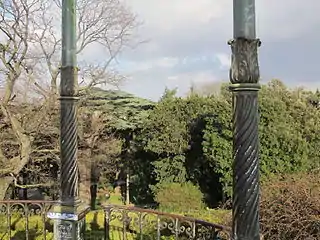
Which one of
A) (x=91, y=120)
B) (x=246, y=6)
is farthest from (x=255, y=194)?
(x=91, y=120)

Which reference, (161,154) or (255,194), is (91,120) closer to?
(161,154)

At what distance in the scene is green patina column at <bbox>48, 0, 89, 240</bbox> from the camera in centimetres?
313

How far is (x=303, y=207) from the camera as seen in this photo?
4930 millimetres

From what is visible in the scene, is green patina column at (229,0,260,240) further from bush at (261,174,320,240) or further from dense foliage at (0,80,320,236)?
dense foliage at (0,80,320,236)

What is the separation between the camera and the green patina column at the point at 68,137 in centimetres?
313

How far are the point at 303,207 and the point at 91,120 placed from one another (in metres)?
7.19

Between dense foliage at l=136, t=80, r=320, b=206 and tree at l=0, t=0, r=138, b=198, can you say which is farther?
dense foliage at l=136, t=80, r=320, b=206

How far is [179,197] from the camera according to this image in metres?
12.3

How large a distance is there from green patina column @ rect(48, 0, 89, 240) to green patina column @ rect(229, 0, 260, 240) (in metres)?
1.42

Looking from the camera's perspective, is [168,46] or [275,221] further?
[168,46]

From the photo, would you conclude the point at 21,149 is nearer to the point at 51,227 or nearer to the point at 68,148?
the point at 51,227

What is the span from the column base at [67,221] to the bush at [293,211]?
2728 millimetres

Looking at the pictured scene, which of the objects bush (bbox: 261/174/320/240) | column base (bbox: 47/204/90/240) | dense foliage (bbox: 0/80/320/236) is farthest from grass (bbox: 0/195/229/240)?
dense foliage (bbox: 0/80/320/236)

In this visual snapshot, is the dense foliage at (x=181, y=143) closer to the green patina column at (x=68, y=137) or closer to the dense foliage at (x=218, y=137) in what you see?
the dense foliage at (x=218, y=137)
